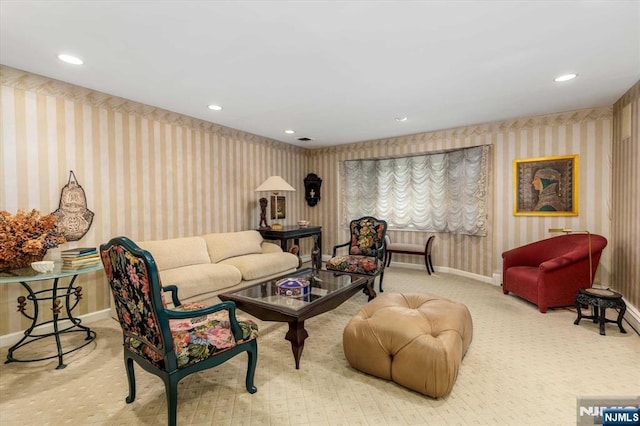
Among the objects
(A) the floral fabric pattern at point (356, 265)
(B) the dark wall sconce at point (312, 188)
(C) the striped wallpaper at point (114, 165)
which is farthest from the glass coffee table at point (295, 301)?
(B) the dark wall sconce at point (312, 188)

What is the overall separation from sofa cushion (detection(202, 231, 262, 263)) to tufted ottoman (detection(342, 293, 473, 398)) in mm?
2524

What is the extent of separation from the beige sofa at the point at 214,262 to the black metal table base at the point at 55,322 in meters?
0.79

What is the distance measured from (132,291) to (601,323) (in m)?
3.97

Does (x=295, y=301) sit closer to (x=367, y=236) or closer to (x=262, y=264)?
(x=262, y=264)

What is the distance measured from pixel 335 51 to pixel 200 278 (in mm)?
2638

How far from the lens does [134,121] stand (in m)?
3.58

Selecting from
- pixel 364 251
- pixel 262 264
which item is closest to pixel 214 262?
pixel 262 264

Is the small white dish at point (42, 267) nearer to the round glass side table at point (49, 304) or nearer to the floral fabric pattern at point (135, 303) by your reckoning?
the round glass side table at point (49, 304)

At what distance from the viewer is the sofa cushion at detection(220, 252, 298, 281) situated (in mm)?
3822

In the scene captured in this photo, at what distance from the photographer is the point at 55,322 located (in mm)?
2420

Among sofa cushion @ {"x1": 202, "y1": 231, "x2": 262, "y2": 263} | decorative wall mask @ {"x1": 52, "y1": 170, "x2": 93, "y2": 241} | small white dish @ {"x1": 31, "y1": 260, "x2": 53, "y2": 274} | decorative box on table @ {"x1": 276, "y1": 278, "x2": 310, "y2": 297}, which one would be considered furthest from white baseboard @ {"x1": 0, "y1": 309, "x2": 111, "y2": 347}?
decorative box on table @ {"x1": 276, "y1": 278, "x2": 310, "y2": 297}

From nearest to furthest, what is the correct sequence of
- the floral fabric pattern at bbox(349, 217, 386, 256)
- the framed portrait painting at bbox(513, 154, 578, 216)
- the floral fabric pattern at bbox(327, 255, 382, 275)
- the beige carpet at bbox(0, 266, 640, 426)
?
1. the beige carpet at bbox(0, 266, 640, 426)
2. the floral fabric pattern at bbox(327, 255, 382, 275)
3. the framed portrait painting at bbox(513, 154, 578, 216)
4. the floral fabric pattern at bbox(349, 217, 386, 256)

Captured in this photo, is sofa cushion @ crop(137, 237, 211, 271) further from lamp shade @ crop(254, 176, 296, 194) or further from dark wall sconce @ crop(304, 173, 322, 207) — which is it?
dark wall sconce @ crop(304, 173, 322, 207)

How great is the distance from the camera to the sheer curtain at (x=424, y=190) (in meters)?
4.85
